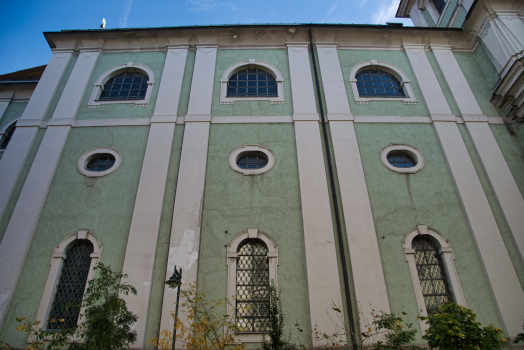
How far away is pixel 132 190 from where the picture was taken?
35.3 feet

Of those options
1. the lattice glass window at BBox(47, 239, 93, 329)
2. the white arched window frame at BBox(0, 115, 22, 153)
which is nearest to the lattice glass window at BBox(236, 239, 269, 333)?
the lattice glass window at BBox(47, 239, 93, 329)

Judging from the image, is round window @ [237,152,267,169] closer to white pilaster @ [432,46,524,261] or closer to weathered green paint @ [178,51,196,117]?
weathered green paint @ [178,51,196,117]

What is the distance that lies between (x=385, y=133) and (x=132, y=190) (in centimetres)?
815

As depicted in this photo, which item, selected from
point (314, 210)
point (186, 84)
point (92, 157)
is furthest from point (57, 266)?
point (186, 84)

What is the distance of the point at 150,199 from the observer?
34.2 ft

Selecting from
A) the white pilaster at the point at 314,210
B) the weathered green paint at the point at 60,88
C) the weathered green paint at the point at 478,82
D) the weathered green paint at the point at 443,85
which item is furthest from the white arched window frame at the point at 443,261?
the weathered green paint at the point at 60,88

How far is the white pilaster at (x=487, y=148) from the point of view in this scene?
10.3m

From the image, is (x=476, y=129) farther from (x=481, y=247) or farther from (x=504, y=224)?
(x=481, y=247)

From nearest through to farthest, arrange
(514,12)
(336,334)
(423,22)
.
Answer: (336,334) < (514,12) < (423,22)

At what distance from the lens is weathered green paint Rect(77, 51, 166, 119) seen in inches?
497

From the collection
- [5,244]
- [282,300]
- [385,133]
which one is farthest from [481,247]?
[5,244]

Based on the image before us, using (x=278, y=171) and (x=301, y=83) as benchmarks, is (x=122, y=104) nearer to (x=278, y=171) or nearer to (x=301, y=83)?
(x=278, y=171)

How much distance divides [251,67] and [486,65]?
9024 millimetres

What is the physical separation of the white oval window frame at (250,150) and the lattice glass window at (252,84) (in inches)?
105
